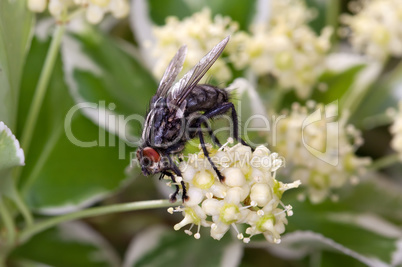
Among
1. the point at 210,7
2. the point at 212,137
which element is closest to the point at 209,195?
the point at 212,137

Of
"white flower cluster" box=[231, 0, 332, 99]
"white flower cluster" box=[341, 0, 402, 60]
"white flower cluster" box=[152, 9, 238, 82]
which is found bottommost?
"white flower cluster" box=[152, 9, 238, 82]

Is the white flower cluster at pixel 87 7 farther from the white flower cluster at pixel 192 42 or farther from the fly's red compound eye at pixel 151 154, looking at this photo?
the fly's red compound eye at pixel 151 154

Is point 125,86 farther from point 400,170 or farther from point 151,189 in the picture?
point 400,170

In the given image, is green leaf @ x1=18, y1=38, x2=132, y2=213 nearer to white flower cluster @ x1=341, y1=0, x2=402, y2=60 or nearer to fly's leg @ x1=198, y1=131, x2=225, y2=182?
fly's leg @ x1=198, y1=131, x2=225, y2=182

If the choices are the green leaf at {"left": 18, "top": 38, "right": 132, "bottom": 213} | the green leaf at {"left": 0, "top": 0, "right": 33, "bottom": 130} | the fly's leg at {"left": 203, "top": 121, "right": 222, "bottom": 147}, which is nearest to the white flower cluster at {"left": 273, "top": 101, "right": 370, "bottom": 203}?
the fly's leg at {"left": 203, "top": 121, "right": 222, "bottom": 147}

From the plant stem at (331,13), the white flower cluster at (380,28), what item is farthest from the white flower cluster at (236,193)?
the plant stem at (331,13)

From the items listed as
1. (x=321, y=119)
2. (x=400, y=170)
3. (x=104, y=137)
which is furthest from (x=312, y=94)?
(x=104, y=137)
